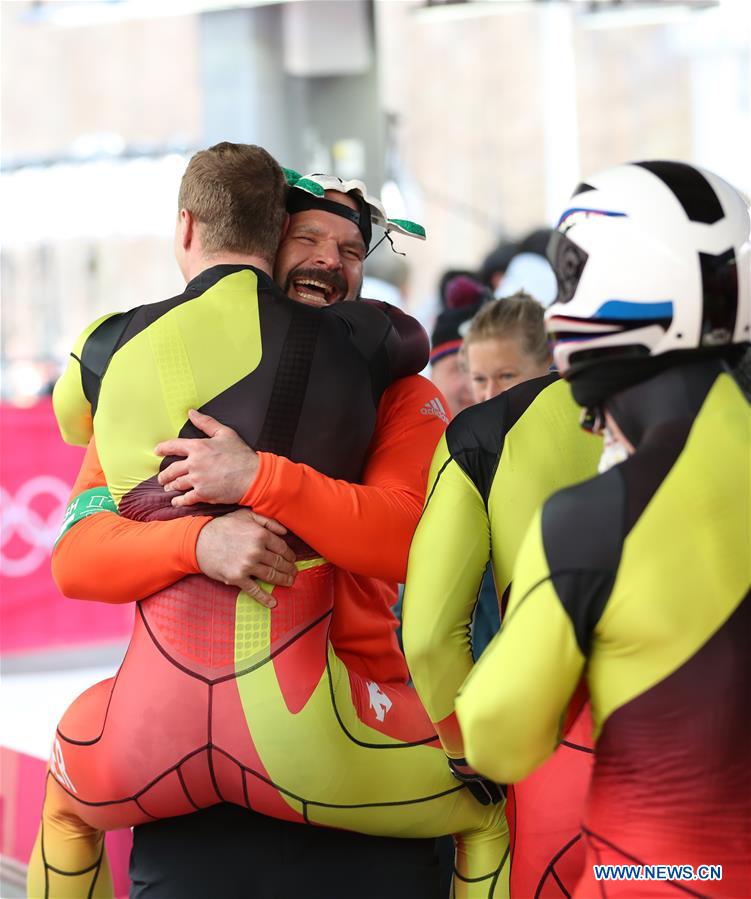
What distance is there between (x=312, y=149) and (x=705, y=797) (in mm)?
10072

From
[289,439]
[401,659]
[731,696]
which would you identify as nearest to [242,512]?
[289,439]

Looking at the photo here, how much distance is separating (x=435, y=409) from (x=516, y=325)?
1.10 meters

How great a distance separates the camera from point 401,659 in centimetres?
260

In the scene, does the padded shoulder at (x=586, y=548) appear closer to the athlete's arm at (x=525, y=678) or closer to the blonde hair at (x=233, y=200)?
the athlete's arm at (x=525, y=678)

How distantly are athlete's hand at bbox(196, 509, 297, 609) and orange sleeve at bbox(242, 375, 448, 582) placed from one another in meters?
0.04

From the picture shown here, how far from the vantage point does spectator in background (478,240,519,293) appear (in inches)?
254

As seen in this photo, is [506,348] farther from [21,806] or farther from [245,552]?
[21,806]

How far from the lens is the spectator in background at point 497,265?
6.44 meters

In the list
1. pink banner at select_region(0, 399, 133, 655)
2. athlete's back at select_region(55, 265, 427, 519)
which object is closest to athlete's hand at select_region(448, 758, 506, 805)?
athlete's back at select_region(55, 265, 427, 519)

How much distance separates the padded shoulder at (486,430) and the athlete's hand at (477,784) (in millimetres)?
549

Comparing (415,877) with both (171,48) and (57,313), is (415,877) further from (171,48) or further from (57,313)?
(171,48)

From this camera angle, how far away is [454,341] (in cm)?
457

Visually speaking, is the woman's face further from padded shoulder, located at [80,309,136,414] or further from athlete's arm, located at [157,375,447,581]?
padded shoulder, located at [80,309,136,414]

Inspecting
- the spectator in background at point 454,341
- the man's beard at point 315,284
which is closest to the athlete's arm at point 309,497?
the man's beard at point 315,284
